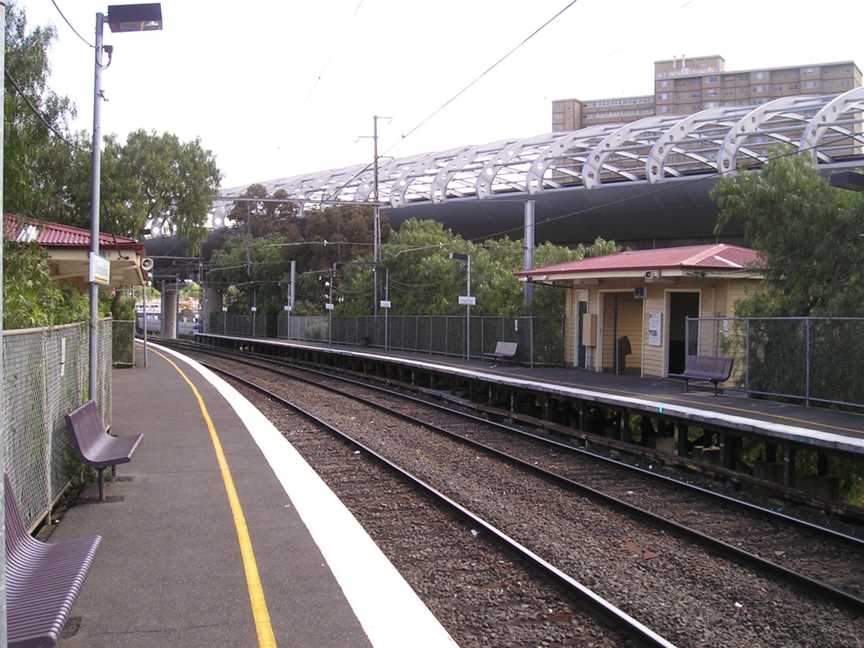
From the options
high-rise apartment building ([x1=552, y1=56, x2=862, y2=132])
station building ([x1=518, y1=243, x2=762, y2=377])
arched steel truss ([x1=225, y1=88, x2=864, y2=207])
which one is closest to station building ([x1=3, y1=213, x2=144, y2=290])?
station building ([x1=518, y1=243, x2=762, y2=377])

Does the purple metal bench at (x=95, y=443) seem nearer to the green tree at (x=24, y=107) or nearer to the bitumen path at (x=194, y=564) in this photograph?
the bitumen path at (x=194, y=564)

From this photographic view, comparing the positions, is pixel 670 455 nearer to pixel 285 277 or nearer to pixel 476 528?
pixel 476 528

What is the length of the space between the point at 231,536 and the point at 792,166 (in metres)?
14.8

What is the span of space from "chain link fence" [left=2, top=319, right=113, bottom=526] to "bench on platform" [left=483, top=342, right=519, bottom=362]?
62.2ft

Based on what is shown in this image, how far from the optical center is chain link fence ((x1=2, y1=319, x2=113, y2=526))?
6230 millimetres

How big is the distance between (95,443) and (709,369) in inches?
496

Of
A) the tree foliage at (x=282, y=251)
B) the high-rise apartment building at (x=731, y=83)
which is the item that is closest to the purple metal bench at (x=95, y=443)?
the tree foliage at (x=282, y=251)

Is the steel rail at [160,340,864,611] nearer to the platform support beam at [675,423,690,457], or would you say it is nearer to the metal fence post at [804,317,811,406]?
the platform support beam at [675,423,690,457]

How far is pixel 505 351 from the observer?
92.5 feet

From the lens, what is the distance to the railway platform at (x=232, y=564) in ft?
16.8

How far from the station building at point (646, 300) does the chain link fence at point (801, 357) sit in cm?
238

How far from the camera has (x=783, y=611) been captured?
6.28 metres

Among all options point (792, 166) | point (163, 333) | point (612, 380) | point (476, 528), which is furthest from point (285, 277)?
point (476, 528)

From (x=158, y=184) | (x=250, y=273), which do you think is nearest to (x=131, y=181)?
(x=158, y=184)
